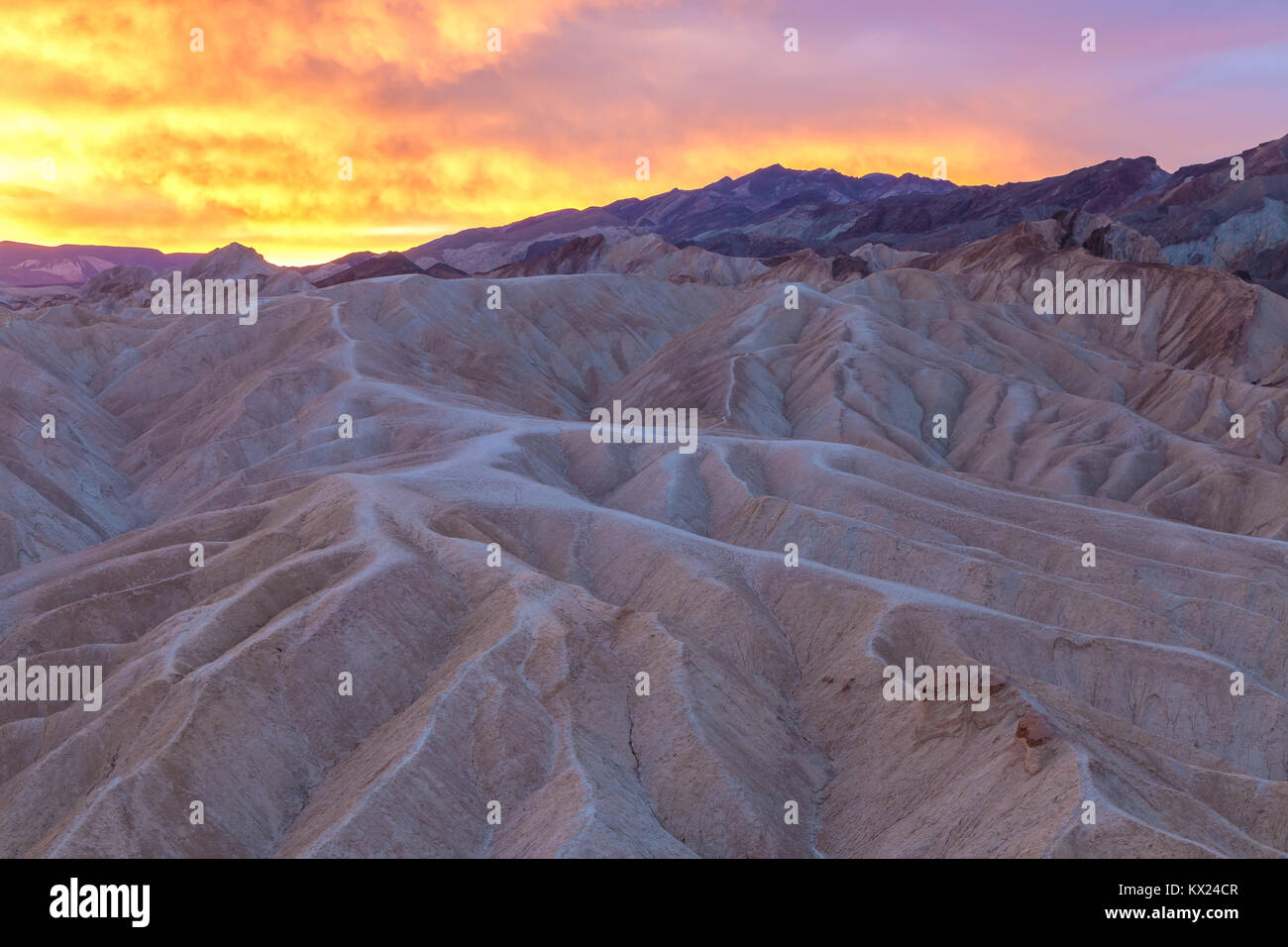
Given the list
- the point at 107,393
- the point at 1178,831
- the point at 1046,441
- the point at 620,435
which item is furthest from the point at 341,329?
the point at 1178,831

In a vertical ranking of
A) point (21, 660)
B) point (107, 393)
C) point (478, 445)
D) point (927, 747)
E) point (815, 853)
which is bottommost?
point (815, 853)

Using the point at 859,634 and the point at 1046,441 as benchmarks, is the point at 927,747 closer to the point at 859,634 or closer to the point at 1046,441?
the point at 859,634

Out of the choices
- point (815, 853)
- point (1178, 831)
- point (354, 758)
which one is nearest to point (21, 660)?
point (354, 758)

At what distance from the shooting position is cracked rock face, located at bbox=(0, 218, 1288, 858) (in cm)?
3156

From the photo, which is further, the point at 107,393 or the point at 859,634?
the point at 107,393

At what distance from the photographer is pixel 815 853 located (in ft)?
108

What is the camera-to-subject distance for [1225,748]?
39.7 metres

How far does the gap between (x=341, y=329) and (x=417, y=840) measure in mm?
75545

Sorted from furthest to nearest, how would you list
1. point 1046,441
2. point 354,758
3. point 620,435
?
point 1046,441
point 620,435
point 354,758

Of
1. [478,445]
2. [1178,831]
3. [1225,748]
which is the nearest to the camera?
[1178,831]

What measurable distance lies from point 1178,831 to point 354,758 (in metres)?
22.4

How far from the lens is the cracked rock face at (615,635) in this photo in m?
31.6

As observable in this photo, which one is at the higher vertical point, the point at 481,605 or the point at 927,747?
the point at 481,605

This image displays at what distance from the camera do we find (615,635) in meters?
39.3
